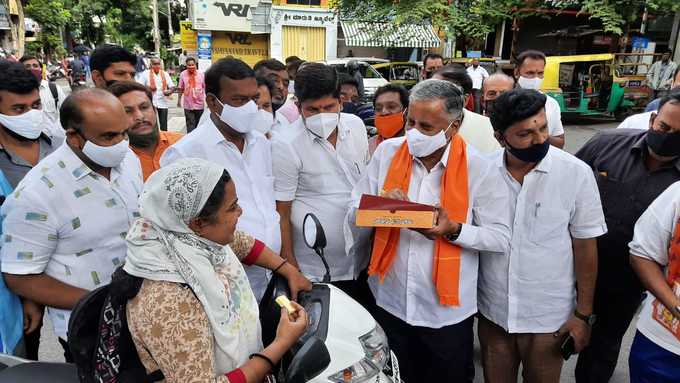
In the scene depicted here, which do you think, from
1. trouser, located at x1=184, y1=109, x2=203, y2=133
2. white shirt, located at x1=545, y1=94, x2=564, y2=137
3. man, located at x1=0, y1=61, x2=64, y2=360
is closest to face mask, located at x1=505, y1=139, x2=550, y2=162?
white shirt, located at x1=545, y1=94, x2=564, y2=137

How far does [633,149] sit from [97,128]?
2.79 metres

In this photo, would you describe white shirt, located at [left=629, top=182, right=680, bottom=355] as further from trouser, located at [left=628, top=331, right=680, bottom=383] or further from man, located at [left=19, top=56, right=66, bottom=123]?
man, located at [left=19, top=56, right=66, bottom=123]

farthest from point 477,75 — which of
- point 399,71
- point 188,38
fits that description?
point 188,38

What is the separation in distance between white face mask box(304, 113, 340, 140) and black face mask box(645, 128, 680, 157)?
5.50 ft

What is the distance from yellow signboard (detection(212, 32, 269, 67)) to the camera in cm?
2436

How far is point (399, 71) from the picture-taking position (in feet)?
47.1

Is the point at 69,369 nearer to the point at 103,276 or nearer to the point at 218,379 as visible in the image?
the point at 103,276

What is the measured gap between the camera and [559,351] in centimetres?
221

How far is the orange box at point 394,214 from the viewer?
1.93 m

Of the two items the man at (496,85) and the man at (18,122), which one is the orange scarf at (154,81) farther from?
the man at (496,85)

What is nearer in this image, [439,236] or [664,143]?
[439,236]

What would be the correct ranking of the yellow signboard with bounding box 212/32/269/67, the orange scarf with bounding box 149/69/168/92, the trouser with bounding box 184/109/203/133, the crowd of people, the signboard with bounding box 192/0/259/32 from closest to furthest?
the crowd of people → the orange scarf with bounding box 149/69/168/92 → the trouser with bounding box 184/109/203/133 → the signboard with bounding box 192/0/259/32 → the yellow signboard with bounding box 212/32/269/67

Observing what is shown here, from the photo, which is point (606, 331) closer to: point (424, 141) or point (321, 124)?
point (424, 141)

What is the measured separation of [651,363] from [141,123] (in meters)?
3.13
